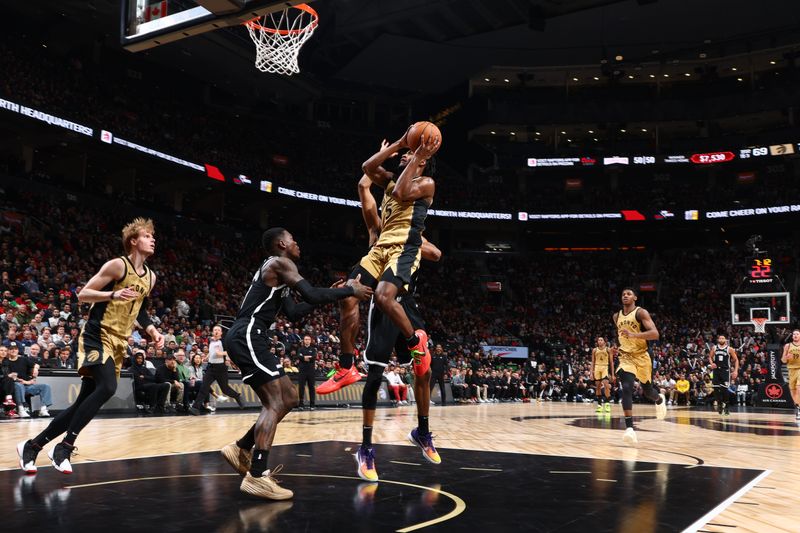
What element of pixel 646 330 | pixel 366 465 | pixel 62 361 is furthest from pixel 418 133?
pixel 62 361

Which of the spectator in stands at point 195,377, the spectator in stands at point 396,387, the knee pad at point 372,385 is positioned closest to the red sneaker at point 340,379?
the knee pad at point 372,385

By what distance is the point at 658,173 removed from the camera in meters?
43.2

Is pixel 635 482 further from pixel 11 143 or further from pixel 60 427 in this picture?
pixel 11 143

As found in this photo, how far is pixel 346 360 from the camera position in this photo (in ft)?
20.3

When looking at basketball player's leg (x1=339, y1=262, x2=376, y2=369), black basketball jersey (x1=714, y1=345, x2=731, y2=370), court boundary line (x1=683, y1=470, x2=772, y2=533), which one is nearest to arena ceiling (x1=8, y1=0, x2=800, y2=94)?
black basketball jersey (x1=714, y1=345, x2=731, y2=370)

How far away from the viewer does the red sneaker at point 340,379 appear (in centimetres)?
584

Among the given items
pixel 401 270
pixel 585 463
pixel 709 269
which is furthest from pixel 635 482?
pixel 709 269

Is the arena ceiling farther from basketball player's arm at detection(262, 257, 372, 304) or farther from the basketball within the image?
basketball player's arm at detection(262, 257, 372, 304)

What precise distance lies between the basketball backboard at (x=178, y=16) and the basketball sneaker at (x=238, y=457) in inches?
169

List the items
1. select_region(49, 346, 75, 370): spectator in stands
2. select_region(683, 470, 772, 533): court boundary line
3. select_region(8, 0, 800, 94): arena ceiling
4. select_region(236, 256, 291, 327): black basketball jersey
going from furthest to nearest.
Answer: select_region(8, 0, 800, 94): arena ceiling < select_region(49, 346, 75, 370): spectator in stands < select_region(236, 256, 291, 327): black basketball jersey < select_region(683, 470, 772, 533): court boundary line

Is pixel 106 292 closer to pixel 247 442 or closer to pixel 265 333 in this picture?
pixel 265 333

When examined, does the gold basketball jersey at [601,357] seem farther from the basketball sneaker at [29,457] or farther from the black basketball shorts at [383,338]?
the basketball sneaker at [29,457]

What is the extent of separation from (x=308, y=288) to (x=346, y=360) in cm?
153

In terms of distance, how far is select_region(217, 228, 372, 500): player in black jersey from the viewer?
16.1 feet
